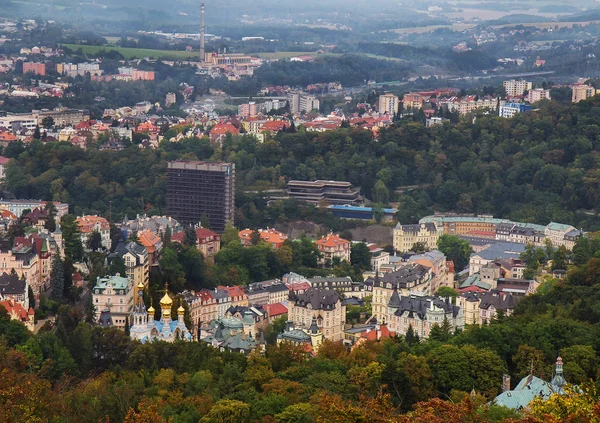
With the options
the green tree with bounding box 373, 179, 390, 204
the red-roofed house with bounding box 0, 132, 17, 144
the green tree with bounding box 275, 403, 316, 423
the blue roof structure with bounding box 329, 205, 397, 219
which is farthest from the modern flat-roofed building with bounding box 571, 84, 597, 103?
the green tree with bounding box 275, 403, 316, 423

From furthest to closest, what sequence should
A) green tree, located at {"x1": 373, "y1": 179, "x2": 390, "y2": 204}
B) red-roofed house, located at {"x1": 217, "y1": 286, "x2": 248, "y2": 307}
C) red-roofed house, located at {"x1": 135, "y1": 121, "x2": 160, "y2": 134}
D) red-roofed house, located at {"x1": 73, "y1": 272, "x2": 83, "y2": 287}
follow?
red-roofed house, located at {"x1": 135, "y1": 121, "x2": 160, "y2": 134}
green tree, located at {"x1": 373, "y1": 179, "x2": 390, "y2": 204}
red-roofed house, located at {"x1": 217, "y1": 286, "x2": 248, "y2": 307}
red-roofed house, located at {"x1": 73, "y1": 272, "x2": 83, "y2": 287}

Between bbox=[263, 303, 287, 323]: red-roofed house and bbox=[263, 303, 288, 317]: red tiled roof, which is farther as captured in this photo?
bbox=[263, 303, 288, 317]: red tiled roof

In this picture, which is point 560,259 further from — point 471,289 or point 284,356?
point 284,356

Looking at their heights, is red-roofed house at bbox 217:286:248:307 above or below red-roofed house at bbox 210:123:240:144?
below

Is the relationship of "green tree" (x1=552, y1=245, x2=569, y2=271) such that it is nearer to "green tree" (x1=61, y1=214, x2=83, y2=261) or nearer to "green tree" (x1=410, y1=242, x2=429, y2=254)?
"green tree" (x1=410, y1=242, x2=429, y2=254)

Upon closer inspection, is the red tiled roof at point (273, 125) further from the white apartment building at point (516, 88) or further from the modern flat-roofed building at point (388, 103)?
the white apartment building at point (516, 88)

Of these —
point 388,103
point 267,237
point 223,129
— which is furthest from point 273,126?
point 267,237

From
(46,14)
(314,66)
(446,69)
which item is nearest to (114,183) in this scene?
(314,66)
